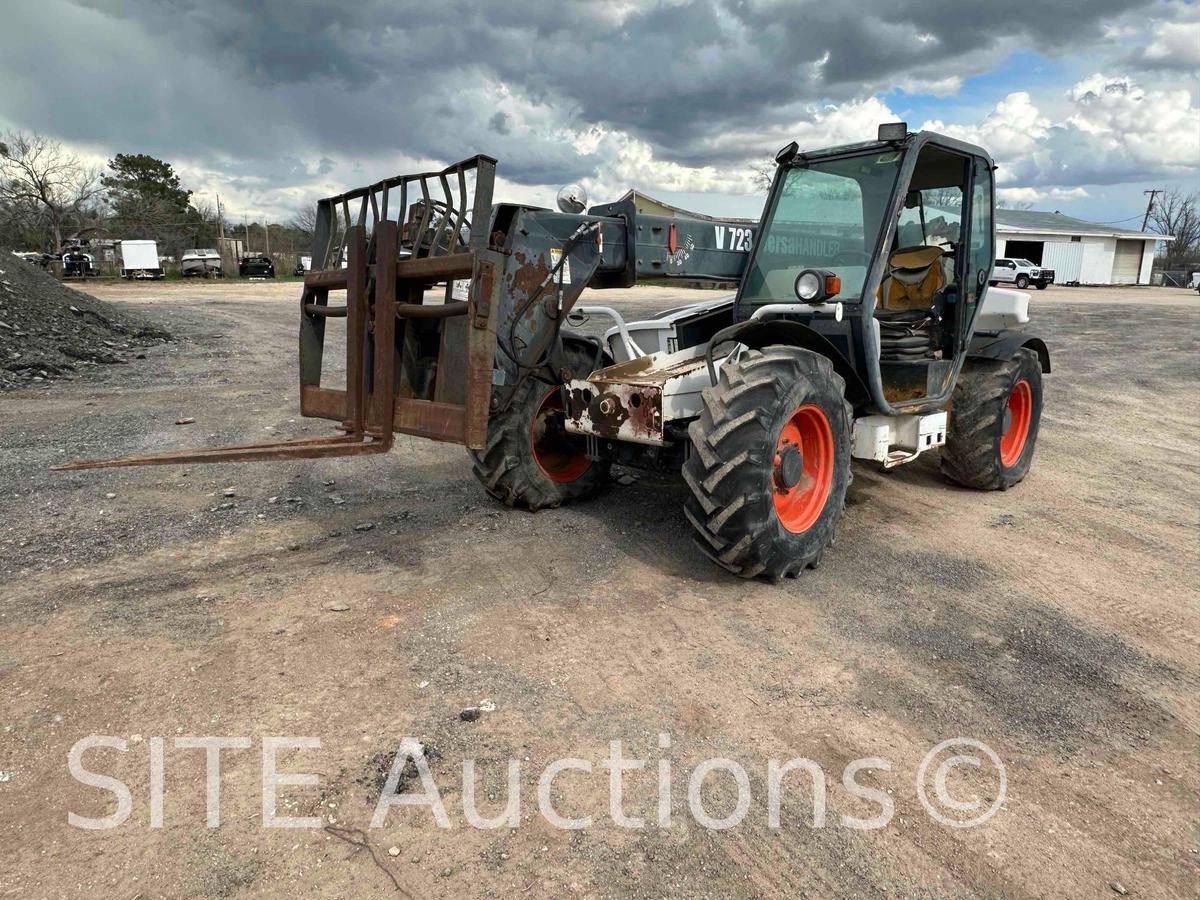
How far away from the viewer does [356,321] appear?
4.49 m

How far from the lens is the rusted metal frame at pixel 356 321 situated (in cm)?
448

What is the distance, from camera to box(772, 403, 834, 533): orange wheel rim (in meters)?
4.60

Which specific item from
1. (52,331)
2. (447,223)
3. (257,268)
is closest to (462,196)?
(447,223)

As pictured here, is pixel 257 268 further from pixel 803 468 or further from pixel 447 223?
pixel 803 468

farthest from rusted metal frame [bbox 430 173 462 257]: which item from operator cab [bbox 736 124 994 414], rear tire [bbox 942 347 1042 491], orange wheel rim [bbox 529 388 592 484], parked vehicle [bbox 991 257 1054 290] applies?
parked vehicle [bbox 991 257 1054 290]

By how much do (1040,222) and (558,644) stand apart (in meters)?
57.9

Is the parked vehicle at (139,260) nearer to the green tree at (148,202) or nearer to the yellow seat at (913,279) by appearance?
the green tree at (148,202)

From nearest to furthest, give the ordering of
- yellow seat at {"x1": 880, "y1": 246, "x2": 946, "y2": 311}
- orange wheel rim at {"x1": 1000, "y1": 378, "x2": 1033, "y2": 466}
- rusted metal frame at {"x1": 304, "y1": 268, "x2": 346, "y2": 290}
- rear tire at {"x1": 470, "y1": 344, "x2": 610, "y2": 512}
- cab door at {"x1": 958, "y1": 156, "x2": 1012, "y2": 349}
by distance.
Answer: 1. rusted metal frame at {"x1": 304, "y1": 268, "x2": 346, "y2": 290}
2. rear tire at {"x1": 470, "y1": 344, "x2": 610, "y2": 512}
3. cab door at {"x1": 958, "y1": 156, "x2": 1012, "y2": 349}
4. yellow seat at {"x1": 880, "y1": 246, "x2": 946, "y2": 311}
5. orange wheel rim at {"x1": 1000, "y1": 378, "x2": 1033, "y2": 466}

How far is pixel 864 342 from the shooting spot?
504 centimetres

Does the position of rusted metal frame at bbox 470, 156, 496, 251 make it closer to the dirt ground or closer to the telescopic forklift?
the telescopic forklift

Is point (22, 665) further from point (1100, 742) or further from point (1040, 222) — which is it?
point (1040, 222)

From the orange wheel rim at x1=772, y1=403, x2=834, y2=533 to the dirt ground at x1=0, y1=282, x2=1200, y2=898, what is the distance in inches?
16.3

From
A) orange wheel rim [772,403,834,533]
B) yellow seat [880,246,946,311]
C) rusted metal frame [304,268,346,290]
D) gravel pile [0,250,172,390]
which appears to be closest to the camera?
orange wheel rim [772,403,834,533]

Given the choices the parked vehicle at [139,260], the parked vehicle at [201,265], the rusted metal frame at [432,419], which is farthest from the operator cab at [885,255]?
the parked vehicle at [201,265]
